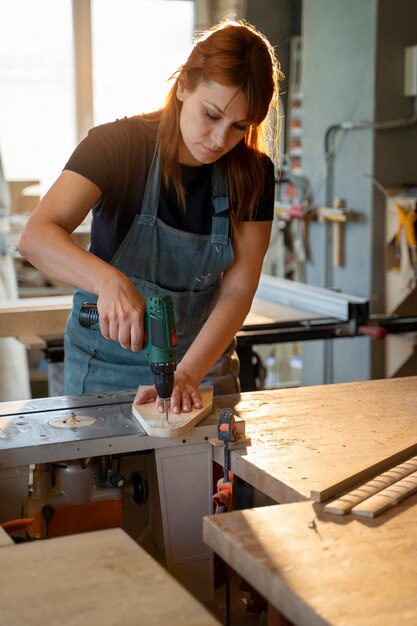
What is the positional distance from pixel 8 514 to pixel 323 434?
0.65 m

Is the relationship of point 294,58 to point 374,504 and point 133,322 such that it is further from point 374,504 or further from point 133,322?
point 374,504

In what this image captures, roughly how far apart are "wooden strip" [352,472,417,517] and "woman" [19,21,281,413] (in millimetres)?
533

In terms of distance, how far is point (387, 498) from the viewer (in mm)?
1475

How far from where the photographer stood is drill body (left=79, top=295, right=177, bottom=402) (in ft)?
5.81

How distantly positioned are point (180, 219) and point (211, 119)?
1.01 feet

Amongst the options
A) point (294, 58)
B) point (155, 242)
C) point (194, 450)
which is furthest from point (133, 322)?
point (294, 58)

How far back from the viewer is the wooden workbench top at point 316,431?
1.62 m

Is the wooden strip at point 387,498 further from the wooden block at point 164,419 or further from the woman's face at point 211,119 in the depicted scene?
the woman's face at point 211,119

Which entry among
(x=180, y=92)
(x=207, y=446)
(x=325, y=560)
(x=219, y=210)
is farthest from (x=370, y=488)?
(x=180, y=92)

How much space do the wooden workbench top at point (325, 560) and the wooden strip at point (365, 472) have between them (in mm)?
26

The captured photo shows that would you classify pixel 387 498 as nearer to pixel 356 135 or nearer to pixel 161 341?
pixel 161 341

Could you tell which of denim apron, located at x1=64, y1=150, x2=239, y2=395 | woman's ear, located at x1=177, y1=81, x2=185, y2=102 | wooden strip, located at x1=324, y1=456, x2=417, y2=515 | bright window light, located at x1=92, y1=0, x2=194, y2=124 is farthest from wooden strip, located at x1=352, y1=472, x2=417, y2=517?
bright window light, located at x1=92, y1=0, x2=194, y2=124

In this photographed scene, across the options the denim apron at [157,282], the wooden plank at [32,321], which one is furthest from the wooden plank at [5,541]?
the wooden plank at [32,321]

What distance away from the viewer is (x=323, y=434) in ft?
6.03
